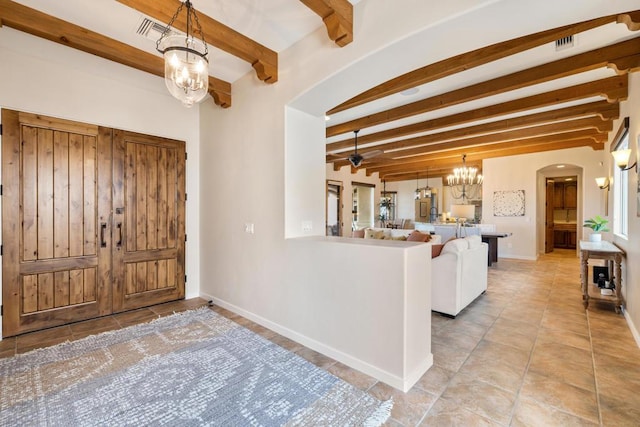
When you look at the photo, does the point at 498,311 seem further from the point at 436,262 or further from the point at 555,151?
the point at 555,151

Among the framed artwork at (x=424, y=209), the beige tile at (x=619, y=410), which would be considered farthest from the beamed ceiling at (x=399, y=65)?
the framed artwork at (x=424, y=209)

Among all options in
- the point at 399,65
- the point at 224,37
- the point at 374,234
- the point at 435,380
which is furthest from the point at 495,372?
the point at 374,234

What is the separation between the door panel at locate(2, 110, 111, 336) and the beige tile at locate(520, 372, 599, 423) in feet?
14.7

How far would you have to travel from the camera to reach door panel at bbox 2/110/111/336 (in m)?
2.92

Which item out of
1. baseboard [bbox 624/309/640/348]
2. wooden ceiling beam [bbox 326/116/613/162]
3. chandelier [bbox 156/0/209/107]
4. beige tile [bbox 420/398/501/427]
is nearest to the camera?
beige tile [bbox 420/398/501/427]

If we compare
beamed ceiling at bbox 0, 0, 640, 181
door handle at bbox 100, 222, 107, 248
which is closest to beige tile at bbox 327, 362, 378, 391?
beamed ceiling at bbox 0, 0, 640, 181

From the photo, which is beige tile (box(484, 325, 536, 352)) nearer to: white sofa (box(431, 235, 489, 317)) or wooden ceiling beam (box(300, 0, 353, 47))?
white sofa (box(431, 235, 489, 317))

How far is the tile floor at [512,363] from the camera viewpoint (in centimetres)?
179

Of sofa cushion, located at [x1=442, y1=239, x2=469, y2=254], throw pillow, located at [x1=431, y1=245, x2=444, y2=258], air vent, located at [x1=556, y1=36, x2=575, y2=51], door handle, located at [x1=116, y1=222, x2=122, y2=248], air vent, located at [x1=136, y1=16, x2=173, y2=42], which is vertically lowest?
throw pillow, located at [x1=431, y1=245, x2=444, y2=258]

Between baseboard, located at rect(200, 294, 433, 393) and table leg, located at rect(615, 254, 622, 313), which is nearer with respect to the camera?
baseboard, located at rect(200, 294, 433, 393)

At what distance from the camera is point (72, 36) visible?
2533 millimetres

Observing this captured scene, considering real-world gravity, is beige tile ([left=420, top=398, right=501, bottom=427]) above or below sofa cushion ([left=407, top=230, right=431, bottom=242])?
below

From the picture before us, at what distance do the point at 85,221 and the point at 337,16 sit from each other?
3576mm

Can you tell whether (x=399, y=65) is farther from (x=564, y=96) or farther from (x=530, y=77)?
(x=564, y=96)
